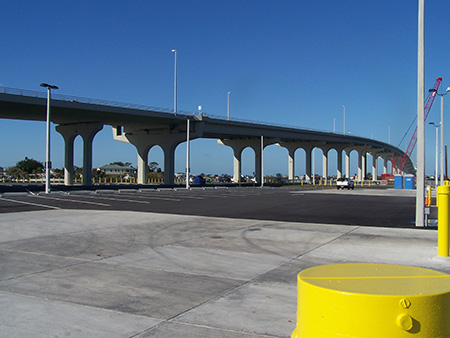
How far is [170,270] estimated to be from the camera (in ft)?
24.3

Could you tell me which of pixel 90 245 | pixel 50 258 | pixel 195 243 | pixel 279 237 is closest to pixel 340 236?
pixel 279 237

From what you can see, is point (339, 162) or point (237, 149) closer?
point (237, 149)

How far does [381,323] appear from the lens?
83.7 inches

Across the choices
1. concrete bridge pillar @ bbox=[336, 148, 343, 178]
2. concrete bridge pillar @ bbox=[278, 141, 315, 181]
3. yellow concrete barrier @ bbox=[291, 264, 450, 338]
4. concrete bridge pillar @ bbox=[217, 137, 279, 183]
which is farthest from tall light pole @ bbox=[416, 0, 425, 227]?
concrete bridge pillar @ bbox=[336, 148, 343, 178]

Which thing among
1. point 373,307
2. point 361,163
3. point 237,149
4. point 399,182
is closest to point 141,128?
point 237,149

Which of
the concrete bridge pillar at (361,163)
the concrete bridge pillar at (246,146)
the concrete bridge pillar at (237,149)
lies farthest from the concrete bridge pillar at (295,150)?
the concrete bridge pillar at (361,163)

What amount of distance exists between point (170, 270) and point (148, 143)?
6179cm

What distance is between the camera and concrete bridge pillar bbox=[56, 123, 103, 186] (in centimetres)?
5656

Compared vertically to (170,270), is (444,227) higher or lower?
higher

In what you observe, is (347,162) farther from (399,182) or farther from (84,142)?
(84,142)

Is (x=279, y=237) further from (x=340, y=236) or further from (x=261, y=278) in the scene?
(x=261, y=278)

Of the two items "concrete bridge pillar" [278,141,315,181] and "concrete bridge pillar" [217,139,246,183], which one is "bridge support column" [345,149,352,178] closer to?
"concrete bridge pillar" [278,141,315,181]

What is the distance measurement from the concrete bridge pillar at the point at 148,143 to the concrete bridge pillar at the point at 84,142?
11.1 meters

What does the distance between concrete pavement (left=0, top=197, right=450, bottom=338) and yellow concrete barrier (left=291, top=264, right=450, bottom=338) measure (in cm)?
232
